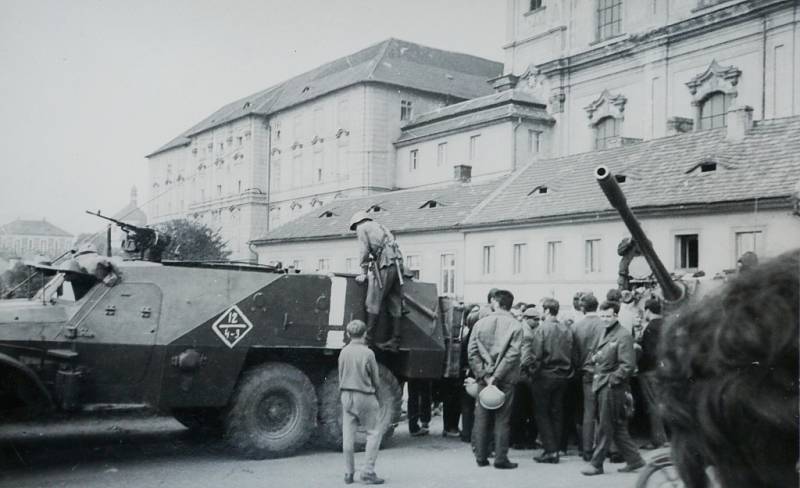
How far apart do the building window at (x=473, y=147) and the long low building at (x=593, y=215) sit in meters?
7.41

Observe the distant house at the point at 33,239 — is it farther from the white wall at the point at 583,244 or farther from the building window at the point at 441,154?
the building window at the point at 441,154

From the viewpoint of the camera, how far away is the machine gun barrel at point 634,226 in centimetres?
587

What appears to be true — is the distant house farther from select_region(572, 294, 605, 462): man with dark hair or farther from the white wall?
the white wall

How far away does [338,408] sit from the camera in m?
9.30

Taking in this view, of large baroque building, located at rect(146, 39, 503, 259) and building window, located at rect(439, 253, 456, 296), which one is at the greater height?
large baroque building, located at rect(146, 39, 503, 259)

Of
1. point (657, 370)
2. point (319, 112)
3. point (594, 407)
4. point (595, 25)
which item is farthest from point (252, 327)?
point (319, 112)

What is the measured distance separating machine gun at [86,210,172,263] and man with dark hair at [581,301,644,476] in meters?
4.81

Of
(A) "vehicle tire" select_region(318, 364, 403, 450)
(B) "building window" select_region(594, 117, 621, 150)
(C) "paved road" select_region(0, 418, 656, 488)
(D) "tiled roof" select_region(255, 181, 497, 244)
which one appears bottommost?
(C) "paved road" select_region(0, 418, 656, 488)

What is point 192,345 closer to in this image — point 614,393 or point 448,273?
point 614,393

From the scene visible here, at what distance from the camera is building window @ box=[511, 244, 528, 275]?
24.2 metres

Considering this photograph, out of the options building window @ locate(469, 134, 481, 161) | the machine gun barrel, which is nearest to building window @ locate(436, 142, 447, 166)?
building window @ locate(469, 134, 481, 161)

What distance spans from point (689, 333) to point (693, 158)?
20707 mm

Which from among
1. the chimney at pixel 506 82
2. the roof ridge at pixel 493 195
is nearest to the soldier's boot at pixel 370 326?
the roof ridge at pixel 493 195

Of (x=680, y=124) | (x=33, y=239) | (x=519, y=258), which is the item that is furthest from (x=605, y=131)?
(x=33, y=239)
